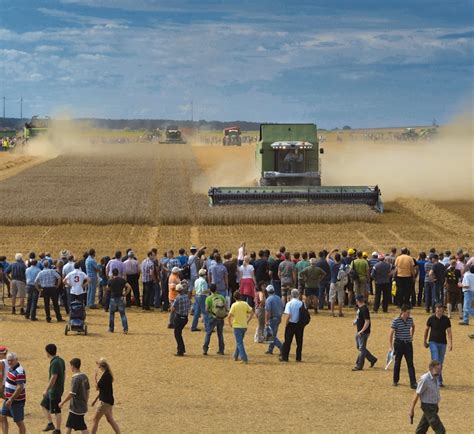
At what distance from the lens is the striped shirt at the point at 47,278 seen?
21250mm

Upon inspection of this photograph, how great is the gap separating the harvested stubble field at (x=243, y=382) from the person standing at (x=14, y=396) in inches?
31.3

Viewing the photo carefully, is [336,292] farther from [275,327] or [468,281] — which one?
[275,327]

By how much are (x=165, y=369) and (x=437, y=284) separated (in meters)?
8.08

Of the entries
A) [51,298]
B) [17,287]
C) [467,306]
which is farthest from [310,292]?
[17,287]

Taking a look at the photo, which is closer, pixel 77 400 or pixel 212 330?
pixel 77 400

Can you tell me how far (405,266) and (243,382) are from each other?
7811mm

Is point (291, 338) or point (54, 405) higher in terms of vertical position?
point (291, 338)

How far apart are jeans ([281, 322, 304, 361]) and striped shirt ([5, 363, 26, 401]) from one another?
19.9ft

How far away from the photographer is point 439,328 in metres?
16.4

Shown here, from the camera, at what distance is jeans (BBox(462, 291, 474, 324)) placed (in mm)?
21672

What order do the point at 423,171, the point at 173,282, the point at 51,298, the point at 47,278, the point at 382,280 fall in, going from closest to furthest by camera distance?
the point at 47,278 → the point at 173,282 → the point at 51,298 → the point at 382,280 → the point at 423,171

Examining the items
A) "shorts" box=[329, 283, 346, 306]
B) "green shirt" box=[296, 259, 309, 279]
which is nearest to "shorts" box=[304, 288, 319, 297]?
"shorts" box=[329, 283, 346, 306]

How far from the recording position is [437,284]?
23078 mm

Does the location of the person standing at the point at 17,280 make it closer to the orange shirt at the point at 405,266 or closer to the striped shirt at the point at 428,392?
the orange shirt at the point at 405,266
